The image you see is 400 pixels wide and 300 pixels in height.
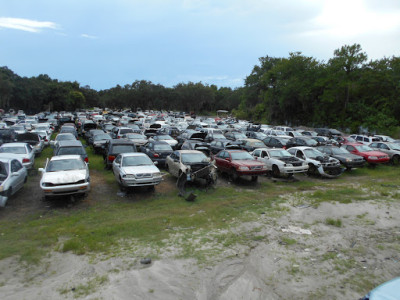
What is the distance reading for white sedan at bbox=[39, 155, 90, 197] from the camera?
10.0 m

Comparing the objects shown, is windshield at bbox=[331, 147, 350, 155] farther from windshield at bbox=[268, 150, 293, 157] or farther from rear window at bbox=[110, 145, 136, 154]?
rear window at bbox=[110, 145, 136, 154]

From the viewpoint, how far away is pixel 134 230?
26.0 feet

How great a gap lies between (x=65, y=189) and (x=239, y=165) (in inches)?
287

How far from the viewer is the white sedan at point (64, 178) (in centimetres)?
1000

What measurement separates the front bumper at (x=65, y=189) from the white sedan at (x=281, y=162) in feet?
29.9

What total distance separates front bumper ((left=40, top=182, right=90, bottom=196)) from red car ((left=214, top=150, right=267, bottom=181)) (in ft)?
21.5

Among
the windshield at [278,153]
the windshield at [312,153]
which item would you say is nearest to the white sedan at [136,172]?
the windshield at [278,153]

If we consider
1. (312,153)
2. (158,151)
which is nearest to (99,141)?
(158,151)

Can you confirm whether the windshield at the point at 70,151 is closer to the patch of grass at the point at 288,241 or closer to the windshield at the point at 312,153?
the patch of grass at the point at 288,241

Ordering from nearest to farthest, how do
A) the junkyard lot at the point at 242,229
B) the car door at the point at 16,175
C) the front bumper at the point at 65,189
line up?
1. the junkyard lot at the point at 242,229
2. the front bumper at the point at 65,189
3. the car door at the point at 16,175

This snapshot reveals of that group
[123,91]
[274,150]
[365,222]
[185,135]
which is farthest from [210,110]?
[365,222]

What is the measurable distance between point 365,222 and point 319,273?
12.6ft

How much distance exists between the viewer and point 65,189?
397 inches

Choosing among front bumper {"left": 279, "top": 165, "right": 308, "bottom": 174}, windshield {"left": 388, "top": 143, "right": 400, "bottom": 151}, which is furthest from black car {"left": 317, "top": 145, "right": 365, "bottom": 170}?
windshield {"left": 388, "top": 143, "right": 400, "bottom": 151}
